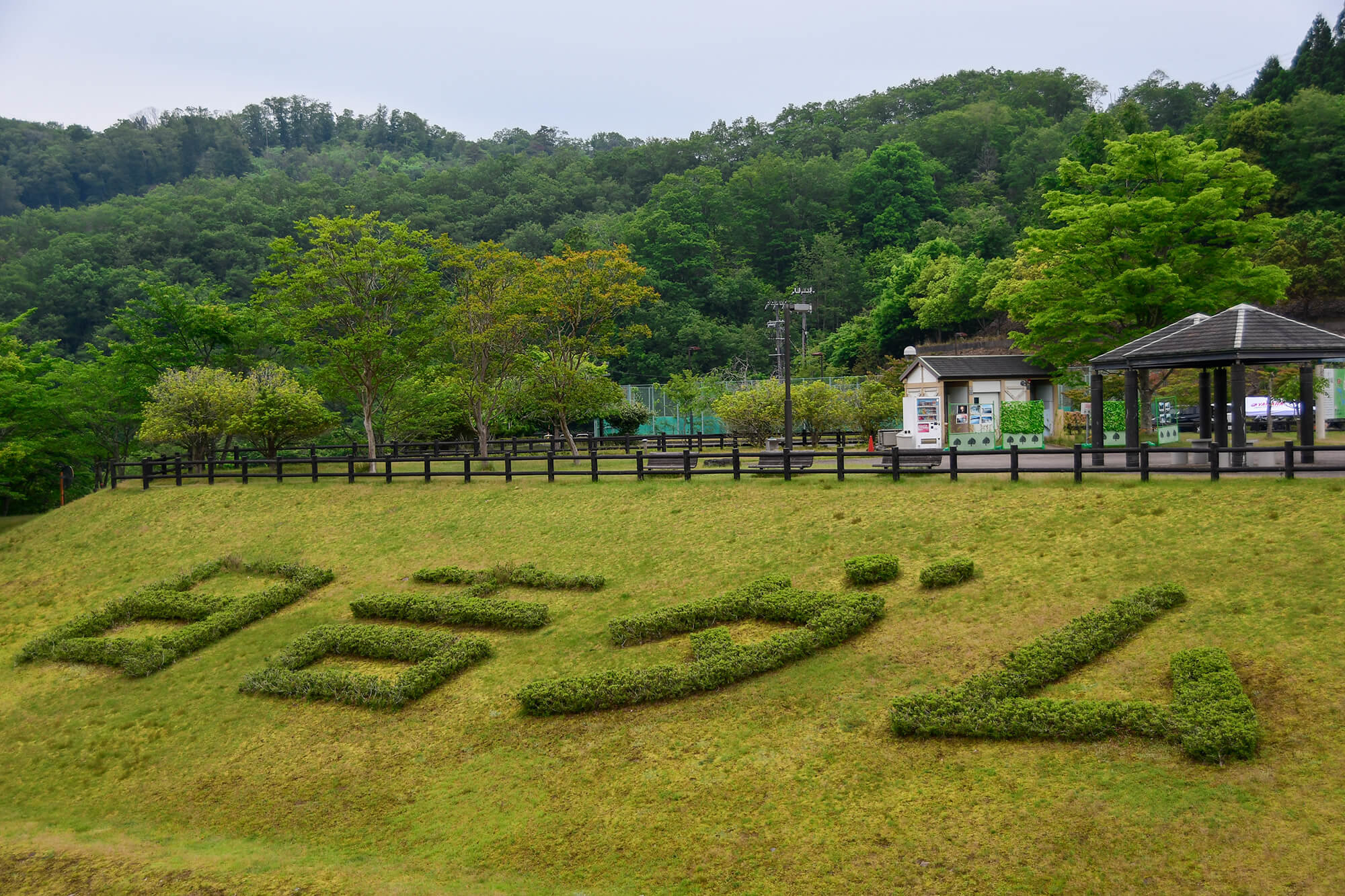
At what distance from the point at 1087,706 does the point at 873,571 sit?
493 cm

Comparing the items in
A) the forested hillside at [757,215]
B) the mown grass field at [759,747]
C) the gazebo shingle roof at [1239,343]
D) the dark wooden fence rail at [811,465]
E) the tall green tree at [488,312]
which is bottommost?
the mown grass field at [759,747]

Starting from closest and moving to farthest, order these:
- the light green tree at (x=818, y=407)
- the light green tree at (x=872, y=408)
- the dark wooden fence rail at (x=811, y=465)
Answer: the dark wooden fence rail at (x=811, y=465), the light green tree at (x=818, y=407), the light green tree at (x=872, y=408)

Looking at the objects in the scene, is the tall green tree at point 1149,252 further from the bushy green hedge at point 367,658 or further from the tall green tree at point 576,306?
the bushy green hedge at point 367,658

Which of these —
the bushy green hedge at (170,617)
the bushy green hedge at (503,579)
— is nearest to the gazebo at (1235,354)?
the bushy green hedge at (503,579)

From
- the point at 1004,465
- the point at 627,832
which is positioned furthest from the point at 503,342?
the point at 627,832

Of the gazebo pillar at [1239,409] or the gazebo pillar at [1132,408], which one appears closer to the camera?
the gazebo pillar at [1239,409]

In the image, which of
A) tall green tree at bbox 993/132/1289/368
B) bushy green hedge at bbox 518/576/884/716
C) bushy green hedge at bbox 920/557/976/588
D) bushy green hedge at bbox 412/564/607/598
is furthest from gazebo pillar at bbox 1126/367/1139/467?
bushy green hedge at bbox 412/564/607/598

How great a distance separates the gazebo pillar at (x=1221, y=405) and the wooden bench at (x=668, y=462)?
1231 centimetres

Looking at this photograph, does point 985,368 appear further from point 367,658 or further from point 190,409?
point 190,409

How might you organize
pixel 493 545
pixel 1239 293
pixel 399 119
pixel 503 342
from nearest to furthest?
pixel 493 545
pixel 1239 293
pixel 503 342
pixel 399 119

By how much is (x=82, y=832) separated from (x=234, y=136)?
16404cm

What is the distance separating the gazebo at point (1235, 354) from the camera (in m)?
18.0

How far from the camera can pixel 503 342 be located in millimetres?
31109

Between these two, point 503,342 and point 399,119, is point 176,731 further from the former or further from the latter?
point 399,119
